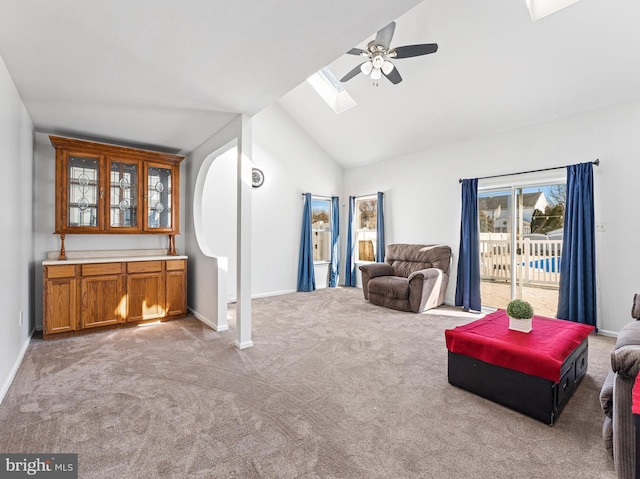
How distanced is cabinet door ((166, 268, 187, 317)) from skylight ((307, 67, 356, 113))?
3.96 meters

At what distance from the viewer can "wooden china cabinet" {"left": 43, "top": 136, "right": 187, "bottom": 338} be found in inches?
143

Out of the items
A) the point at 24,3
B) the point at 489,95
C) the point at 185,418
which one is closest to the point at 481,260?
the point at 489,95

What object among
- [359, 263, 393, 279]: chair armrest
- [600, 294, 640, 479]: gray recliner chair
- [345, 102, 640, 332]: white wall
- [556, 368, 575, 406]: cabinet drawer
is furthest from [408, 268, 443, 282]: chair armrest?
[600, 294, 640, 479]: gray recliner chair

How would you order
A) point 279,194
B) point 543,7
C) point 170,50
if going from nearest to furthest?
point 170,50 → point 543,7 → point 279,194

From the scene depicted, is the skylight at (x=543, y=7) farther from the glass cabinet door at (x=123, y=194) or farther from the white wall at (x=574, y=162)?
the glass cabinet door at (x=123, y=194)

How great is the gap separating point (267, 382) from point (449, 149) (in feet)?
15.6

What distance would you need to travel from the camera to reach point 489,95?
428 centimetres

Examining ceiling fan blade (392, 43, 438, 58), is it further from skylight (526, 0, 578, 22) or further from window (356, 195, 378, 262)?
window (356, 195, 378, 262)

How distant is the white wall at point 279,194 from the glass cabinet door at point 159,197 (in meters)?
1.73

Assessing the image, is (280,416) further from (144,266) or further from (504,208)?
(504,208)

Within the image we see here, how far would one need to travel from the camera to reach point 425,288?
478cm

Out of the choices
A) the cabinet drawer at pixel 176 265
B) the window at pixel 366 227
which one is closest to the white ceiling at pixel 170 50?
the cabinet drawer at pixel 176 265

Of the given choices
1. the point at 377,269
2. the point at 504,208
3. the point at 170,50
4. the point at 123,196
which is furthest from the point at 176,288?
the point at 504,208

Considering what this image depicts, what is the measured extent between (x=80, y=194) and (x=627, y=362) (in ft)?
17.1
